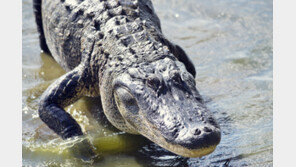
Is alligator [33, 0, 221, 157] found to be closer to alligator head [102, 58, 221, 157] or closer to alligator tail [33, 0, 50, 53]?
alligator head [102, 58, 221, 157]

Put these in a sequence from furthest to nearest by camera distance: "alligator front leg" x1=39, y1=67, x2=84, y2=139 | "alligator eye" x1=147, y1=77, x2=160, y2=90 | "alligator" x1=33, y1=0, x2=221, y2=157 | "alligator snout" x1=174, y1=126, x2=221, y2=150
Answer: "alligator front leg" x1=39, y1=67, x2=84, y2=139, "alligator eye" x1=147, y1=77, x2=160, y2=90, "alligator" x1=33, y1=0, x2=221, y2=157, "alligator snout" x1=174, y1=126, x2=221, y2=150

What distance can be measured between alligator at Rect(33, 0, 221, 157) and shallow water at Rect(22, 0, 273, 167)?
281 millimetres

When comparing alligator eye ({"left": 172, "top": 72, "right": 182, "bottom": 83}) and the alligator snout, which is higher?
alligator eye ({"left": 172, "top": 72, "right": 182, "bottom": 83})

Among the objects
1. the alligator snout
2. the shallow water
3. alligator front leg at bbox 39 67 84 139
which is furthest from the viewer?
alligator front leg at bbox 39 67 84 139

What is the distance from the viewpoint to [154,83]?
3666 millimetres

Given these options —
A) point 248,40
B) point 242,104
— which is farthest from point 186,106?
point 248,40

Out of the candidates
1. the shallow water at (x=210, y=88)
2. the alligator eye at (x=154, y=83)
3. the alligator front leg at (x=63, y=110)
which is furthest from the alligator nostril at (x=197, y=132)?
the alligator front leg at (x=63, y=110)

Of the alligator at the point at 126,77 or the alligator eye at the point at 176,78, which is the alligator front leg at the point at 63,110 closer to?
the alligator at the point at 126,77

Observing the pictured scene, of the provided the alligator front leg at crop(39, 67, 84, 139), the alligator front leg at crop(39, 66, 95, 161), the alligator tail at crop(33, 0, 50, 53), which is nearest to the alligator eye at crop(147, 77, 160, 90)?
the alligator front leg at crop(39, 66, 95, 161)

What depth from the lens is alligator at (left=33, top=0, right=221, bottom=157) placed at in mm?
3321

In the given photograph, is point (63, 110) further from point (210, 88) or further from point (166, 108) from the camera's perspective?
point (210, 88)

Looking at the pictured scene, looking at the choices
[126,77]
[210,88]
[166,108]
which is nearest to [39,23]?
[210,88]

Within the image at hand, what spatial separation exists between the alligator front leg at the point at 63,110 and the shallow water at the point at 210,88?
0.38 feet

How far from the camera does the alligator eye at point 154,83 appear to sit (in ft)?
12.0
